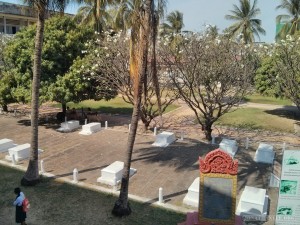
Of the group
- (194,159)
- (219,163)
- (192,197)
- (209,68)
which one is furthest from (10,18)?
(219,163)

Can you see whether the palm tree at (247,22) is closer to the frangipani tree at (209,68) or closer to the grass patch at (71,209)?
the frangipani tree at (209,68)

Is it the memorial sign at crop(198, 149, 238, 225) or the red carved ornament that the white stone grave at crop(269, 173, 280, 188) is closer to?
the memorial sign at crop(198, 149, 238, 225)

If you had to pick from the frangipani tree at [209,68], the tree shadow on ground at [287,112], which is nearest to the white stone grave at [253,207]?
the frangipani tree at [209,68]

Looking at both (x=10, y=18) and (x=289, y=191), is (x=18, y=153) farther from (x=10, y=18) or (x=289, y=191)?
(x=10, y=18)

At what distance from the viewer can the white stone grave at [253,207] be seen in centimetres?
1112

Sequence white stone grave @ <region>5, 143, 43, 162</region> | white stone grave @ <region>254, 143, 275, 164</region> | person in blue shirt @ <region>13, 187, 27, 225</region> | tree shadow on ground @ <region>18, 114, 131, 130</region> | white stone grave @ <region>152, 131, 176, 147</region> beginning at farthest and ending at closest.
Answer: tree shadow on ground @ <region>18, 114, 131, 130</region>
white stone grave @ <region>152, 131, 176, 147</region>
white stone grave @ <region>254, 143, 275, 164</region>
white stone grave @ <region>5, 143, 43, 162</region>
person in blue shirt @ <region>13, 187, 27, 225</region>

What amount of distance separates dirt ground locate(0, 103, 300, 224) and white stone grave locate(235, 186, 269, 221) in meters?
0.40

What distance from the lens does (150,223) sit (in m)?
10.8

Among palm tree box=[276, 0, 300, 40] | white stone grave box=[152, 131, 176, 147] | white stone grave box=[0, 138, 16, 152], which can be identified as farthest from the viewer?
palm tree box=[276, 0, 300, 40]

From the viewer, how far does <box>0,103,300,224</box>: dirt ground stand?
14015 mm

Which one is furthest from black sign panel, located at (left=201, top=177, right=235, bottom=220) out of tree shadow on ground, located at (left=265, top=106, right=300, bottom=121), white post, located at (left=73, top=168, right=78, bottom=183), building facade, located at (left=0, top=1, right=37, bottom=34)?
building facade, located at (left=0, top=1, right=37, bottom=34)

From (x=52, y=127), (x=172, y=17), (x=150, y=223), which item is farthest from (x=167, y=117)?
(x=172, y=17)

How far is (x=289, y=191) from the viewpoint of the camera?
927 cm

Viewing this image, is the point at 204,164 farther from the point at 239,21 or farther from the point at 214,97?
the point at 239,21
